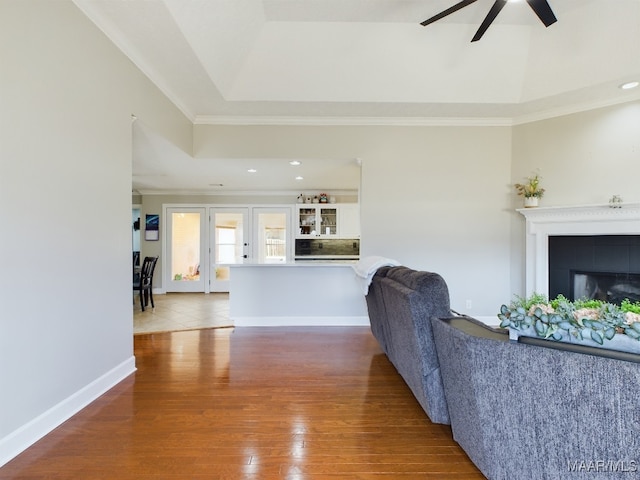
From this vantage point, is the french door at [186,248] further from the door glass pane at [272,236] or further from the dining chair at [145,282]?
the dining chair at [145,282]

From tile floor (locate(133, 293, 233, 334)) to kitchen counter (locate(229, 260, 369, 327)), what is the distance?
17.4 inches

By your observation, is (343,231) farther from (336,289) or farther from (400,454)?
(400,454)

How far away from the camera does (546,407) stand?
112 centimetres

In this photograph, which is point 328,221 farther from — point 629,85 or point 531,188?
point 629,85

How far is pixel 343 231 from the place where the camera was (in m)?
6.46

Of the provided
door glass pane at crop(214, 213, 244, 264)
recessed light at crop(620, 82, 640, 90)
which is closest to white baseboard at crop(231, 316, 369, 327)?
door glass pane at crop(214, 213, 244, 264)

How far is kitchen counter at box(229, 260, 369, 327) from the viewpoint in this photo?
13.5ft

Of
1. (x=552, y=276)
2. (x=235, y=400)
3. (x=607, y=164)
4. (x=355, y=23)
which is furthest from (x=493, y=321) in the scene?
(x=355, y=23)

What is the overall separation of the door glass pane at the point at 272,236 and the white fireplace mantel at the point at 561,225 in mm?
4561

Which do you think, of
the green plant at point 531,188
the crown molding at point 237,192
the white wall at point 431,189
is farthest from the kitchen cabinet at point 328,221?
the green plant at point 531,188

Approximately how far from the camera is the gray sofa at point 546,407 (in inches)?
39.3

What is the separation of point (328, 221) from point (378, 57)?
372 centimetres

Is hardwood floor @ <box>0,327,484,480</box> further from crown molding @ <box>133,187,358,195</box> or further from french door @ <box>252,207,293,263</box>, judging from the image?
crown molding @ <box>133,187,358,195</box>

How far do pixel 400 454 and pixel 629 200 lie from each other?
3.69 meters
